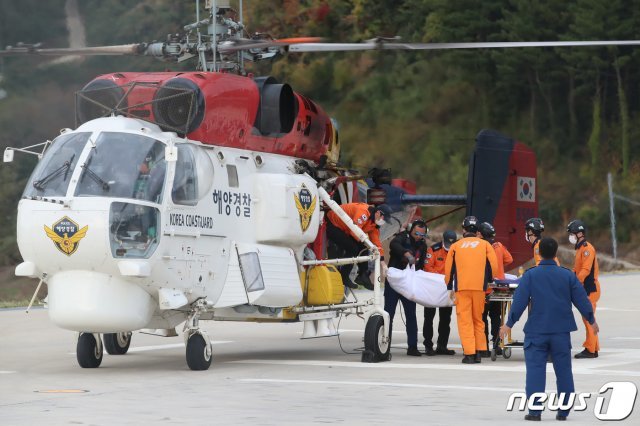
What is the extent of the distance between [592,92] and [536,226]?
3161cm

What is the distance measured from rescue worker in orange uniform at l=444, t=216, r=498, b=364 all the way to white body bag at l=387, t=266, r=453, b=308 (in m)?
0.92

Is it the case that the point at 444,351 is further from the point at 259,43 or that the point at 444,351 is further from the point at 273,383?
the point at 259,43

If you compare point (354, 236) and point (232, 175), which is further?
point (354, 236)

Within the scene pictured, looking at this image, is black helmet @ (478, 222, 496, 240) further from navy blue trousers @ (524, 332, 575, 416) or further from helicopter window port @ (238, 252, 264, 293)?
navy blue trousers @ (524, 332, 575, 416)

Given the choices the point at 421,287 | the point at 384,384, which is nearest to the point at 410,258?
the point at 421,287

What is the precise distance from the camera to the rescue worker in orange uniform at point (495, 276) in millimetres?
16361

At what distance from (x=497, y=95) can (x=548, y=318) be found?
37326 millimetres

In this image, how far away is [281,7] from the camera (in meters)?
49.6

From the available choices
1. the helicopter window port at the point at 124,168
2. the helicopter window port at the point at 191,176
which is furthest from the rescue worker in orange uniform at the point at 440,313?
the helicopter window port at the point at 124,168

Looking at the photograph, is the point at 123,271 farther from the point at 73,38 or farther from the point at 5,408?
the point at 73,38

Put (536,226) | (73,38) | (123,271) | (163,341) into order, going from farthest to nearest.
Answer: (73,38), (163,341), (536,226), (123,271)

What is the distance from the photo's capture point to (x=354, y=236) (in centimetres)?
1723

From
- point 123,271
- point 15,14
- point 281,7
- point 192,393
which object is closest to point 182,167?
point 123,271

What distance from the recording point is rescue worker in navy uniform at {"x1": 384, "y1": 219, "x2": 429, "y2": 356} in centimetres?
1727
